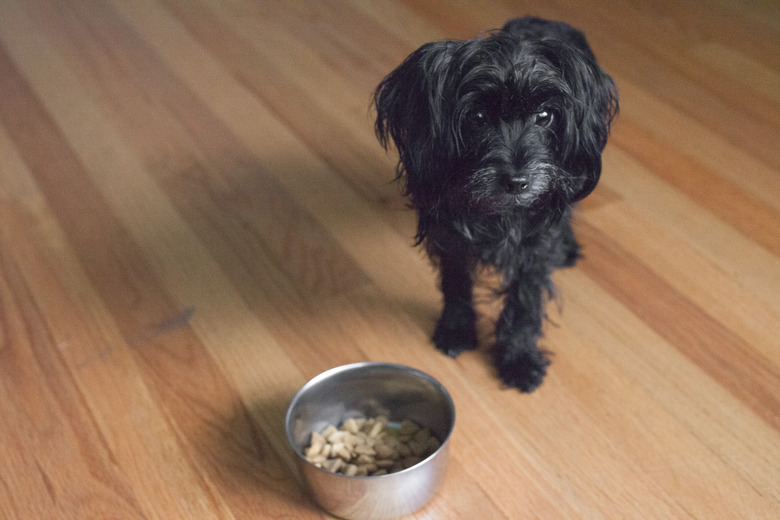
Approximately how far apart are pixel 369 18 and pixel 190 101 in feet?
2.79

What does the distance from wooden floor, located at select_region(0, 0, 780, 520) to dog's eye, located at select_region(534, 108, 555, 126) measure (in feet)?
2.00

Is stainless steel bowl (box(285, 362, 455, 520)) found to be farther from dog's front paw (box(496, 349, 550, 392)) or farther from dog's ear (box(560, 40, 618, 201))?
dog's ear (box(560, 40, 618, 201))

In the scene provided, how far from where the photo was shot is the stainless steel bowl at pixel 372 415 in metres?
1.36

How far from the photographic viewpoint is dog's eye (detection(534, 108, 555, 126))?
1.38m

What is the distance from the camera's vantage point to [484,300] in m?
1.91

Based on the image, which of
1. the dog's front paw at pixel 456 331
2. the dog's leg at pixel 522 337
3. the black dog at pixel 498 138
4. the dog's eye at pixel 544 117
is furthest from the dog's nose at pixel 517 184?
the dog's front paw at pixel 456 331

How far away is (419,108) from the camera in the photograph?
1.41 metres

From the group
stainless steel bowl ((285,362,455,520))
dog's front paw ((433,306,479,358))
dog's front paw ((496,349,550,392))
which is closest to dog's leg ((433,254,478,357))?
dog's front paw ((433,306,479,358))

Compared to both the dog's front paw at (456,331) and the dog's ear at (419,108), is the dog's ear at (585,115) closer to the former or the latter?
the dog's ear at (419,108)

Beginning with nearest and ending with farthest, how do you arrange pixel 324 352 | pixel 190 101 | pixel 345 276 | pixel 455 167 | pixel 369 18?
pixel 455 167 → pixel 324 352 → pixel 345 276 → pixel 190 101 → pixel 369 18

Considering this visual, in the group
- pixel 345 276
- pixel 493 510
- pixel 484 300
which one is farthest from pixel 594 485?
pixel 345 276

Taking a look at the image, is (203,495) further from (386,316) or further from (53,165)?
(53,165)

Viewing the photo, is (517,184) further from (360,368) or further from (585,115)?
(360,368)

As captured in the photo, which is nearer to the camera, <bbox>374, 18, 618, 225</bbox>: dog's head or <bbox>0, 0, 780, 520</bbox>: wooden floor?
<bbox>374, 18, 618, 225</bbox>: dog's head
